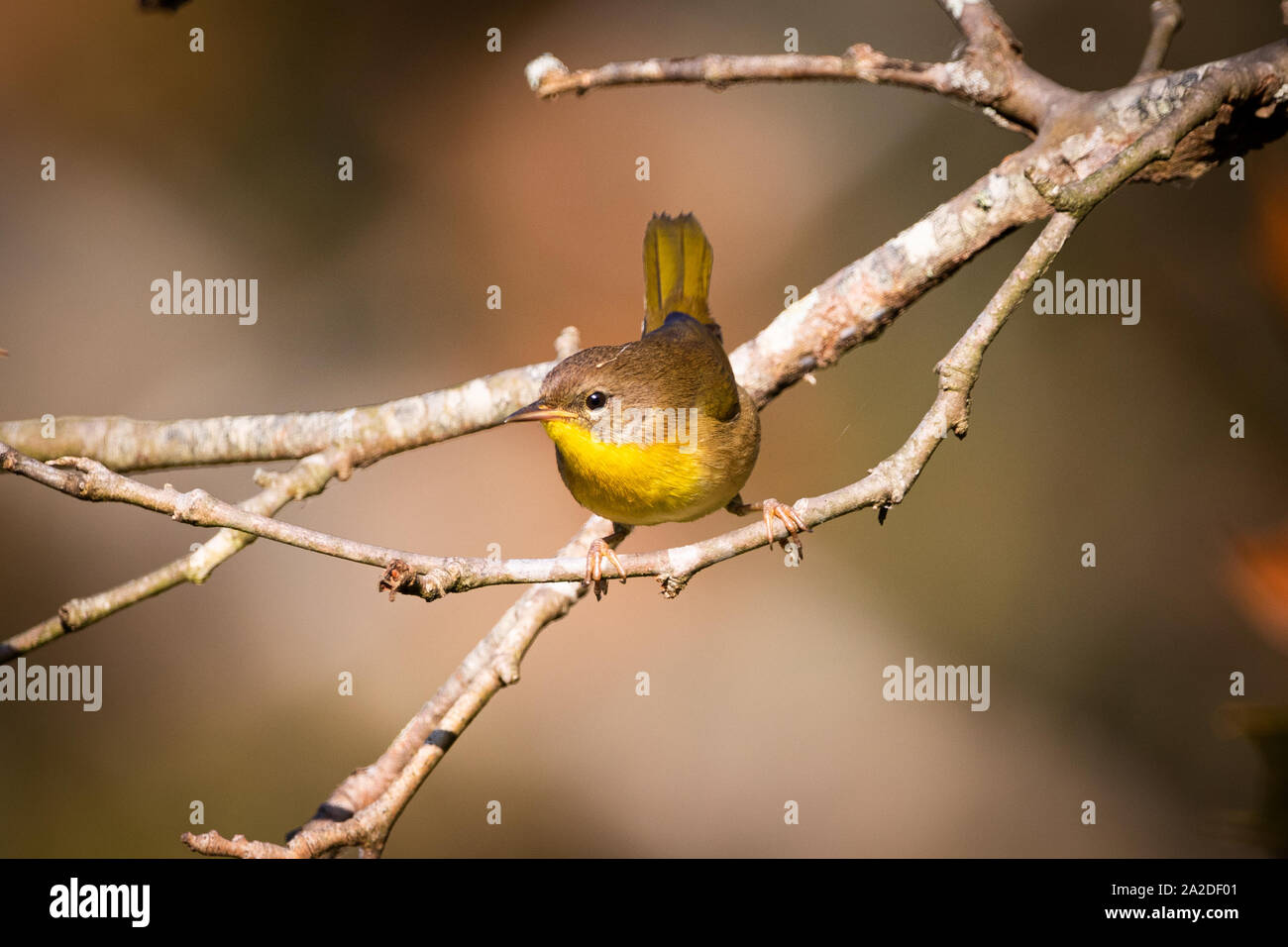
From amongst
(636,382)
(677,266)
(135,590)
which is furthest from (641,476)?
(135,590)

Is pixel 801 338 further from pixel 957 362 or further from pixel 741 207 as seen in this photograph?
pixel 741 207

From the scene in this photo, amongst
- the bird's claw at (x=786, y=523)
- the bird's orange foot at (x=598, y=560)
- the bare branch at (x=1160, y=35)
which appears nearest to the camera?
the bird's claw at (x=786, y=523)

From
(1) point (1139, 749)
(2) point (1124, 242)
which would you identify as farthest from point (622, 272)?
(1) point (1139, 749)

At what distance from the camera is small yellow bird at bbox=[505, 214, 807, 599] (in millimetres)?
1912

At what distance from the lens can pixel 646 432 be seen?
1956 millimetres

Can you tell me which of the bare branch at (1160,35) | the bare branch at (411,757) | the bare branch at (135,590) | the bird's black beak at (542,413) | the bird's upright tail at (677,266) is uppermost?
the bare branch at (1160,35)

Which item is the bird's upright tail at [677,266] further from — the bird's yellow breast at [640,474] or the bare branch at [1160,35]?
the bare branch at [1160,35]

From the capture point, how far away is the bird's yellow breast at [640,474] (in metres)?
1.90

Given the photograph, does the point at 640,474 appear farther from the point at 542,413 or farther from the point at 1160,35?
the point at 1160,35

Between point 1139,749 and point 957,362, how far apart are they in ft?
9.99

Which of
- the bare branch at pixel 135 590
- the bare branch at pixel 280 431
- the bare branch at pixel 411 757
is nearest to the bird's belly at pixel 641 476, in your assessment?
the bare branch at pixel 411 757

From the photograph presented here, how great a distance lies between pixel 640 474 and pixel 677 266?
0.83 m

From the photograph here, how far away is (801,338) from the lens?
2.33 m

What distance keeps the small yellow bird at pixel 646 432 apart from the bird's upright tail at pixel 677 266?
0.40 meters
